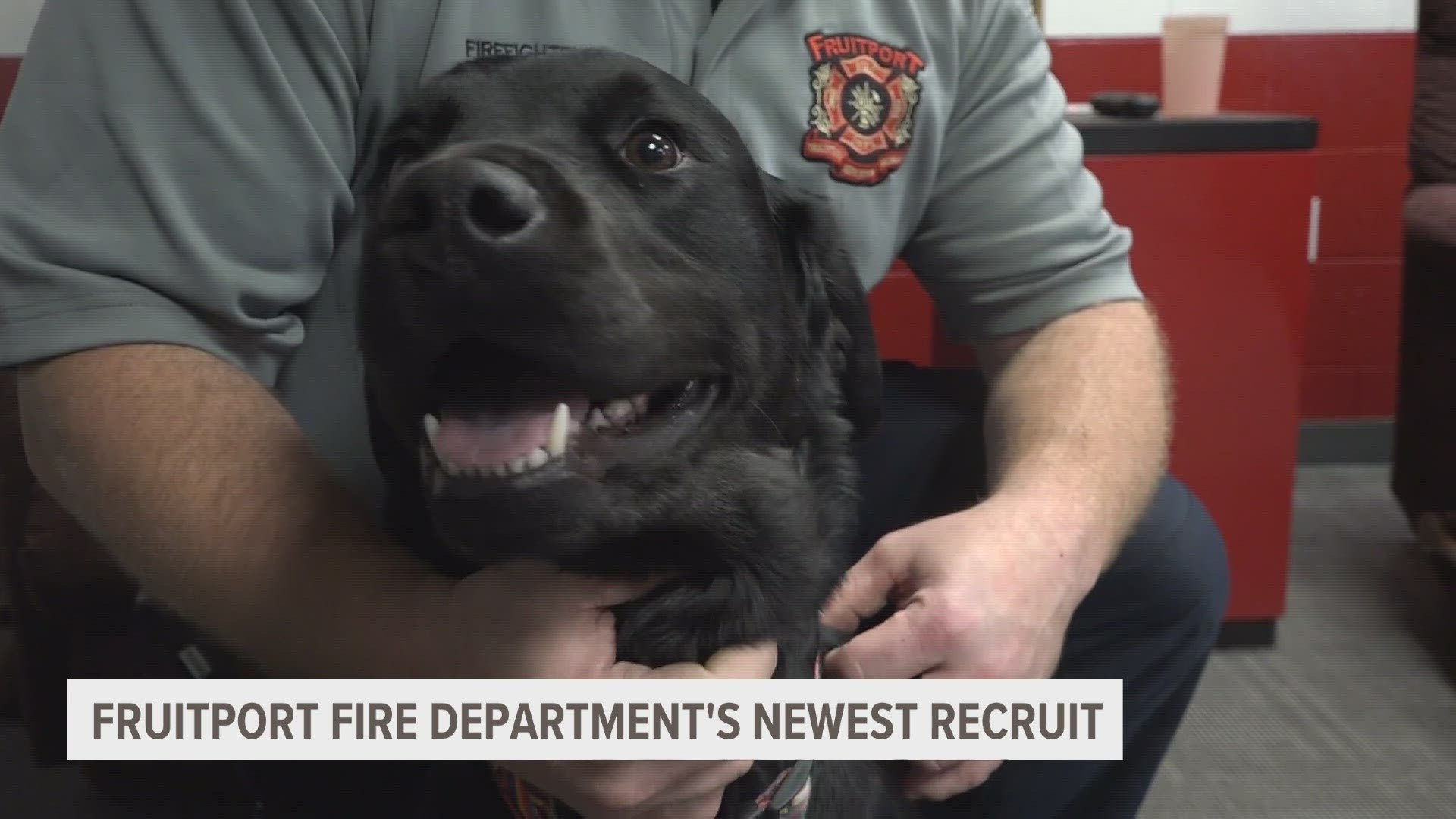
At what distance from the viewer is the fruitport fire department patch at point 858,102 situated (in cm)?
99

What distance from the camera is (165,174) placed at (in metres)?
0.80

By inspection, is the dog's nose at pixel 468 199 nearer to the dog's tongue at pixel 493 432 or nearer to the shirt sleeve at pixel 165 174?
the dog's tongue at pixel 493 432

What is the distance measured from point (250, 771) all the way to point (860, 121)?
0.79 meters

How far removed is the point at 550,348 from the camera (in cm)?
60

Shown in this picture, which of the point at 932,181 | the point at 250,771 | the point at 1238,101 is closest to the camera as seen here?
the point at 250,771

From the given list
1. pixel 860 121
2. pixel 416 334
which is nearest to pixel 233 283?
pixel 416 334

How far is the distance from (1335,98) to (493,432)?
8.22ft

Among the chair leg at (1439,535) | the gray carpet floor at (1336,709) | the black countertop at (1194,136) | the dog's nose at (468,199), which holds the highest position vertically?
the dog's nose at (468,199)

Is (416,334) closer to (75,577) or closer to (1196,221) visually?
(75,577)

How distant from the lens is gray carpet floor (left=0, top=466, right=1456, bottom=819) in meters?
1.35

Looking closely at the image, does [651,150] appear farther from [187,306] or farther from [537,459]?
[187,306]

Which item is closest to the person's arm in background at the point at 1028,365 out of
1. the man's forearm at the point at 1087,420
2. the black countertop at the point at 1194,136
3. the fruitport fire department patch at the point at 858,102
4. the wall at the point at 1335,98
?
the man's forearm at the point at 1087,420

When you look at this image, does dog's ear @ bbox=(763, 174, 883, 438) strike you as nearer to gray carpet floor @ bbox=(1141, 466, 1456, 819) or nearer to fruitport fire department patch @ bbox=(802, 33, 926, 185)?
fruitport fire department patch @ bbox=(802, 33, 926, 185)

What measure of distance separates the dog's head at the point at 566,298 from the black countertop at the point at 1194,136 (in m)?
0.84
